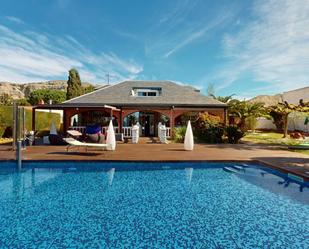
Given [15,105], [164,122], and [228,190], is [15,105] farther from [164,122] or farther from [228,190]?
[164,122]

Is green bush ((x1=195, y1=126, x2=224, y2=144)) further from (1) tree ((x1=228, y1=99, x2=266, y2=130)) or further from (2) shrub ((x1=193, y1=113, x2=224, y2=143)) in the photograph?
(1) tree ((x1=228, y1=99, x2=266, y2=130))

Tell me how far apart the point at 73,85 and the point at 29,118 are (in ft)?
78.2

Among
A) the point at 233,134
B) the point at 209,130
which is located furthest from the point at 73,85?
the point at 233,134

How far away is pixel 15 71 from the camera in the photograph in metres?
35.2

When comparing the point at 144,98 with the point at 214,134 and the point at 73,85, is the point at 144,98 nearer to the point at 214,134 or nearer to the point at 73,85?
the point at 214,134

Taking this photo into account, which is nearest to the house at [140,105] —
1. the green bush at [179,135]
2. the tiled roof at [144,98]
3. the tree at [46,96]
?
the tiled roof at [144,98]

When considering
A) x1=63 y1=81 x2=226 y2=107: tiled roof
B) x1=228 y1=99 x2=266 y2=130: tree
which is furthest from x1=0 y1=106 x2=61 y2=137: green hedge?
x1=228 y1=99 x2=266 y2=130: tree

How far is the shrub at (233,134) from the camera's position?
742 inches

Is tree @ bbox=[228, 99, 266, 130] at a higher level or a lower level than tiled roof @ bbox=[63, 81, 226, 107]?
lower

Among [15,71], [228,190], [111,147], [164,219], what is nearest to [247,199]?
[228,190]

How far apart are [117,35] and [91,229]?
22569 millimetres

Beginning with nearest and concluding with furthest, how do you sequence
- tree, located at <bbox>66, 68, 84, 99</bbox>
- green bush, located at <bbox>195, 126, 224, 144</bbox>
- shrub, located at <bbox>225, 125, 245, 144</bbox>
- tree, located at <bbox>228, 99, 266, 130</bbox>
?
shrub, located at <bbox>225, 125, 245, 144</bbox> → green bush, located at <bbox>195, 126, 224, 144</bbox> → tree, located at <bbox>228, 99, 266, 130</bbox> → tree, located at <bbox>66, 68, 84, 99</bbox>

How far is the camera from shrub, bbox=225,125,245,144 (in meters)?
18.9

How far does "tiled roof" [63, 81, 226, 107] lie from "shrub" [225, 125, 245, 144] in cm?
392
